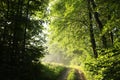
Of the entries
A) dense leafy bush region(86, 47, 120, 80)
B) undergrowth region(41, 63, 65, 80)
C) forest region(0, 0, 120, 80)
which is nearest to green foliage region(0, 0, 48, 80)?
forest region(0, 0, 120, 80)

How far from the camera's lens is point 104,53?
11.2 meters

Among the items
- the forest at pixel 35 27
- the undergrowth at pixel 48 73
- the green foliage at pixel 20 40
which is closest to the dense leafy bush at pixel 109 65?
the forest at pixel 35 27

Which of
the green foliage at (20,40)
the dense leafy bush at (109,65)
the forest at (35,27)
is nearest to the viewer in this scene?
the dense leafy bush at (109,65)

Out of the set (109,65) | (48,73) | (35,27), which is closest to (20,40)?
(35,27)

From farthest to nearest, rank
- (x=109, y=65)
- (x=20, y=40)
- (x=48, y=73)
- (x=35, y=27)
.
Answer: (x=48, y=73) < (x=35, y=27) < (x=20, y=40) < (x=109, y=65)

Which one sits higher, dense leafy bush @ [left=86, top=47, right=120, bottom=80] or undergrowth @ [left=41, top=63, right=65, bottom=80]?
undergrowth @ [left=41, top=63, right=65, bottom=80]

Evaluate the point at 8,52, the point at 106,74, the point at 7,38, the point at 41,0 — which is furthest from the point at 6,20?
the point at 106,74

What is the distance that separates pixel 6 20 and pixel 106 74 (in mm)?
9714

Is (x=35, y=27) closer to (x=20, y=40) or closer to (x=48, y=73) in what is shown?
(x=20, y=40)

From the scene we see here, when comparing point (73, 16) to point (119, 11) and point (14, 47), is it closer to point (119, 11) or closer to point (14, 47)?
point (14, 47)

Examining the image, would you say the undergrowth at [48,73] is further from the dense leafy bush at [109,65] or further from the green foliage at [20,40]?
the dense leafy bush at [109,65]

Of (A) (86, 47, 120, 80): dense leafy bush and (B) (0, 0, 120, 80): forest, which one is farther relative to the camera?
(B) (0, 0, 120, 80): forest

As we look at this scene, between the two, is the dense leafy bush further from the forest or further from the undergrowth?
the undergrowth

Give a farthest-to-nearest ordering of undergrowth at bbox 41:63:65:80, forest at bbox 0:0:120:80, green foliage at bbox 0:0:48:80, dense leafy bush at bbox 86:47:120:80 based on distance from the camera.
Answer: undergrowth at bbox 41:63:65:80, green foliage at bbox 0:0:48:80, forest at bbox 0:0:120:80, dense leafy bush at bbox 86:47:120:80
